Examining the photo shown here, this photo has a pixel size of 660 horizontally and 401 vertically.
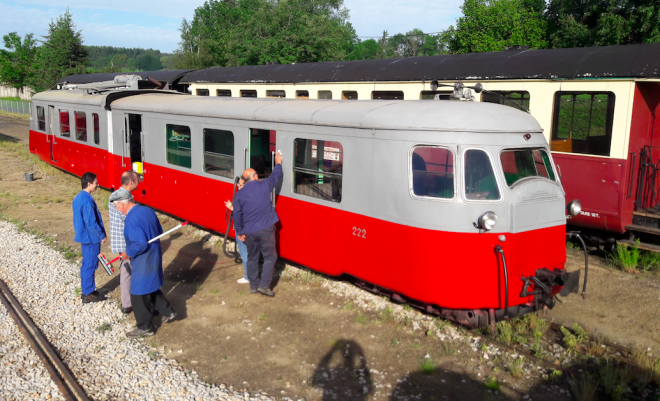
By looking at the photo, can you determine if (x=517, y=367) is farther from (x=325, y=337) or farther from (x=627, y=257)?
(x=627, y=257)

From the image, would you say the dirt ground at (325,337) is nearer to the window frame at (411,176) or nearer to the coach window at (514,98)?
the window frame at (411,176)

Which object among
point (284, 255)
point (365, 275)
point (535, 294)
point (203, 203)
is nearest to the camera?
point (535, 294)

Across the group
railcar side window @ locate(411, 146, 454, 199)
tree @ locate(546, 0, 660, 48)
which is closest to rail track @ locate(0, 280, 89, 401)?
railcar side window @ locate(411, 146, 454, 199)

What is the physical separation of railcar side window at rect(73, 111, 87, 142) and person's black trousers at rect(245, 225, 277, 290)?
8534 millimetres

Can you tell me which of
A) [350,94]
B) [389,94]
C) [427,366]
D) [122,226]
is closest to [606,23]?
[350,94]

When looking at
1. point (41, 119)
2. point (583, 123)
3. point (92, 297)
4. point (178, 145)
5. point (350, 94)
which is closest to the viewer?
point (92, 297)

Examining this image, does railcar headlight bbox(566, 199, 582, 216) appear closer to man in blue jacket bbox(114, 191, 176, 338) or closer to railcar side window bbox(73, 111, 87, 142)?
man in blue jacket bbox(114, 191, 176, 338)

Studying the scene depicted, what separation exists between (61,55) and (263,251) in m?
47.6

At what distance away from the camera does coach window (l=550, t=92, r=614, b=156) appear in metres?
8.62

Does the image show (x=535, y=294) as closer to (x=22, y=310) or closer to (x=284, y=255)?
(x=284, y=255)

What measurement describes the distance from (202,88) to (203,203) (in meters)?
9.21

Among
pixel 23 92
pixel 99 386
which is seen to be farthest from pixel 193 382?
pixel 23 92

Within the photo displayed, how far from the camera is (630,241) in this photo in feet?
29.1

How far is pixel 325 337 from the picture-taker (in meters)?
6.39
